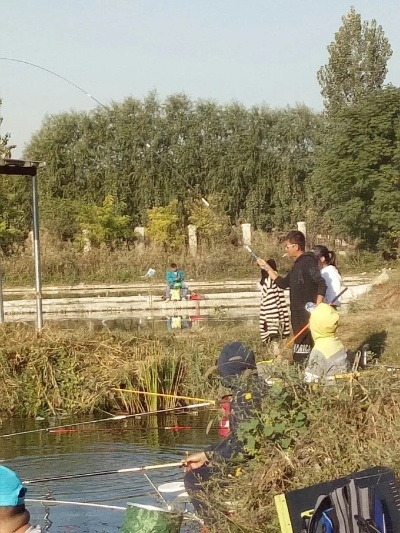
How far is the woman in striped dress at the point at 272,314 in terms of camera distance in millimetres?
12438

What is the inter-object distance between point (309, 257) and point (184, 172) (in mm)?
37482

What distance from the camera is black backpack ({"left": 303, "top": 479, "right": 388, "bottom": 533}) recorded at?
4438 mm

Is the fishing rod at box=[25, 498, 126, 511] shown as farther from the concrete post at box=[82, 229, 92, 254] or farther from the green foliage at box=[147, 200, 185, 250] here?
the green foliage at box=[147, 200, 185, 250]

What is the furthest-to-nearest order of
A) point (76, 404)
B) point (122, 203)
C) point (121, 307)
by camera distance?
point (122, 203) → point (121, 307) → point (76, 404)

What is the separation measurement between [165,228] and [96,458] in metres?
32.6

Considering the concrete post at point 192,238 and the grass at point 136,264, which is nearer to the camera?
the grass at point 136,264

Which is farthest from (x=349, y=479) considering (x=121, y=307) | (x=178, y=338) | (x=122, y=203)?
(x=122, y=203)

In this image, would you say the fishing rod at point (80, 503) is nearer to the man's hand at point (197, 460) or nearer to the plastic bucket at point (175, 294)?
the man's hand at point (197, 460)

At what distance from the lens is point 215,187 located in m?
47.4

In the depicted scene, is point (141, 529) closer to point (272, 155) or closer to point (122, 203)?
point (122, 203)

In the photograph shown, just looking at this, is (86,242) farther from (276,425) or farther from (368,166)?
(276,425)

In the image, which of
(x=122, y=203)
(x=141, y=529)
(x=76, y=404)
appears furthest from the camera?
(x=122, y=203)


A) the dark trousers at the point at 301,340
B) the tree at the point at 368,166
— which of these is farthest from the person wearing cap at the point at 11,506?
the tree at the point at 368,166

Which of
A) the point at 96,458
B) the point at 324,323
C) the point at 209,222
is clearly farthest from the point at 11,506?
the point at 209,222
